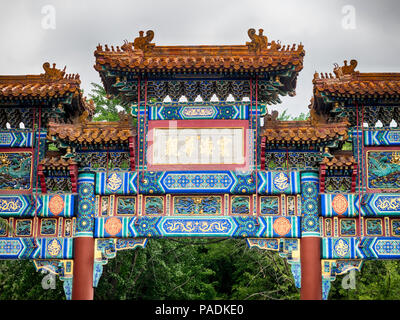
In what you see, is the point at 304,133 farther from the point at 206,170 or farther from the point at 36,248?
the point at 36,248

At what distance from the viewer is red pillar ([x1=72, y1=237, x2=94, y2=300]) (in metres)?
12.8

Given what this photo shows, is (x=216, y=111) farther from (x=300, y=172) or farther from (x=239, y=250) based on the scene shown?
(x=239, y=250)

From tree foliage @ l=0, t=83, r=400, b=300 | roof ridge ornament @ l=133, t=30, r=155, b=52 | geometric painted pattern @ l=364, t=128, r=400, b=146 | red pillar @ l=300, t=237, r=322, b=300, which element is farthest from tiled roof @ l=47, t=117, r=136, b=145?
tree foliage @ l=0, t=83, r=400, b=300

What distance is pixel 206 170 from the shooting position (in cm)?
1312

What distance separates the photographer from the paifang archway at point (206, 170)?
12945 mm

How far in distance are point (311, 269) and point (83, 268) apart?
4.62 meters

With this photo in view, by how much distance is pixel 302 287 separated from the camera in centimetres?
1273

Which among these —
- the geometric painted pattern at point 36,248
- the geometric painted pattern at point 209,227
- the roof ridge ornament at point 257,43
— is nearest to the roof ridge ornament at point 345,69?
the roof ridge ornament at point 257,43

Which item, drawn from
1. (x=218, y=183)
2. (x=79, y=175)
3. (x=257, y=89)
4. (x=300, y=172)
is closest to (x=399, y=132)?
(x=300, y=172)

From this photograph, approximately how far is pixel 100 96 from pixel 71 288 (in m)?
14.9

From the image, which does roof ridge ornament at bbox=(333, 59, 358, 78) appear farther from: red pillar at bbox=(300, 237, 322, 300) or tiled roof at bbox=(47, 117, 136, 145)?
tiled roof at bbox=(47, 117, 136, 145)

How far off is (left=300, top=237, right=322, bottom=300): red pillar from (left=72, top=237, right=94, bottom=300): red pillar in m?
4.30

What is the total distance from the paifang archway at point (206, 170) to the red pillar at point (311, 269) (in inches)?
0.8

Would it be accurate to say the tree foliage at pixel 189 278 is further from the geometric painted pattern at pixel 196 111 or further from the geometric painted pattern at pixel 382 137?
the geometric painted pattern at pixel 382 137
